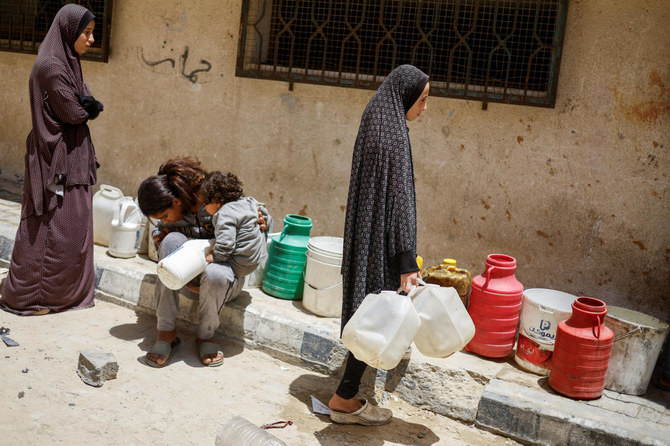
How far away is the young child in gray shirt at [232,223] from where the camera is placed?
4.02 m

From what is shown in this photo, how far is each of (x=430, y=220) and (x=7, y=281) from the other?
3026 mm

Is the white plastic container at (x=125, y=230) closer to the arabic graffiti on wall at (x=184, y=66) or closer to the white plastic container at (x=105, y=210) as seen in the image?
the white plastic container at (x=105, y=210)

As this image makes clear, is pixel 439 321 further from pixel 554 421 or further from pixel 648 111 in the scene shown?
pixel 648 111

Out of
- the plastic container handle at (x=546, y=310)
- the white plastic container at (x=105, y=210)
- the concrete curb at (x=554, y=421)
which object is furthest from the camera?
the white plastic container at (x=105, y=210)

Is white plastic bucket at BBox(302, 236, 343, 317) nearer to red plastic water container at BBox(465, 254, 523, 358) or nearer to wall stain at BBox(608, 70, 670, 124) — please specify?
red plastic water container at BBox(465, 254, 523, 358)

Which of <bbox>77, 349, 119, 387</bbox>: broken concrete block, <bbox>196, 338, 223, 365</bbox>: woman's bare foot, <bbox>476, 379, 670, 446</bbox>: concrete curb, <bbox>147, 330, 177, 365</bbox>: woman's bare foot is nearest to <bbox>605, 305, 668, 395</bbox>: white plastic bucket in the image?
<bbox>476, 379, 670, 446</bbox>: concrete curb

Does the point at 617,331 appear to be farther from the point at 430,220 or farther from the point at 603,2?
the point at 603,2

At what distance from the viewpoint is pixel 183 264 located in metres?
3.93

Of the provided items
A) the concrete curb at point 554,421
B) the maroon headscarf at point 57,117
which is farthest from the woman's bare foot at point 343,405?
the maroon headscarf at point 57,117

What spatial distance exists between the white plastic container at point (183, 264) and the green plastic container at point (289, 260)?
2.55ft

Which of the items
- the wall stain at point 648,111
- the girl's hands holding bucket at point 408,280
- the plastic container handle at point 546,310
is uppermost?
the wall stain at point 648,111

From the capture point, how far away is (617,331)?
151 inches

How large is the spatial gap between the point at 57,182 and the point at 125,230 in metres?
0.86

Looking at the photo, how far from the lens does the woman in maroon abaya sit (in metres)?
4.27
